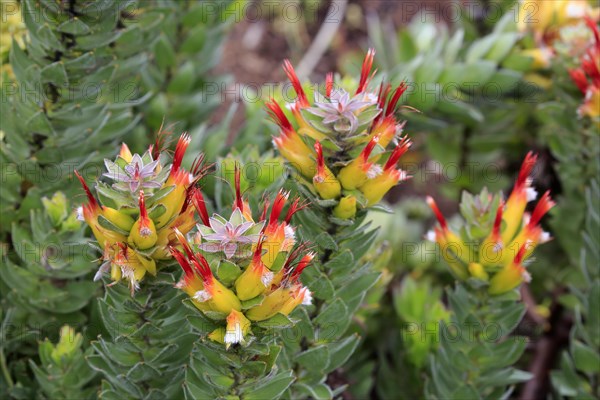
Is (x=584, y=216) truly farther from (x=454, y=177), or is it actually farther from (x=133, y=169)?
(x=133, y=169)

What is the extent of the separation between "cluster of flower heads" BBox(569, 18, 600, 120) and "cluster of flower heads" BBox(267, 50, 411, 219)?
2.77ft

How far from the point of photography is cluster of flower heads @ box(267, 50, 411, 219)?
1.50 meters

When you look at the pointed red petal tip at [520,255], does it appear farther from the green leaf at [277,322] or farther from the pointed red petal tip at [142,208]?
the pointed red petal tip at [142,208]

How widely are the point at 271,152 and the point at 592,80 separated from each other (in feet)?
3.36

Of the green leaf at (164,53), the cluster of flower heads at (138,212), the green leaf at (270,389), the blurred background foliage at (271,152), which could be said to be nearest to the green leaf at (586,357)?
the blurred background foliage at (271,152)

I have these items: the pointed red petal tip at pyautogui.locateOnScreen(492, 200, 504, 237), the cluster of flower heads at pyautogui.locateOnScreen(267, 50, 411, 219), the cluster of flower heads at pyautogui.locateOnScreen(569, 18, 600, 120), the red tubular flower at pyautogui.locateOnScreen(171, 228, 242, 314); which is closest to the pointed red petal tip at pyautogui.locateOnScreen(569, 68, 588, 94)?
the cluster of flower heads at pyautogui.locateOnScreen(569, 18, 600, 120)

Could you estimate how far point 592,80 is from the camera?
2270 millimetres

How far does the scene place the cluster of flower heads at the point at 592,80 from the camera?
215 centimetres

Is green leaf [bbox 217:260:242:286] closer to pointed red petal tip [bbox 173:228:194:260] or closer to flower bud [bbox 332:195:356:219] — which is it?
pointed red petal tip [bbox 173:228:194:260]

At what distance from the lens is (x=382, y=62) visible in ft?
9.85

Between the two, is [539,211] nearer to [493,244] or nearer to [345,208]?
[493,244]

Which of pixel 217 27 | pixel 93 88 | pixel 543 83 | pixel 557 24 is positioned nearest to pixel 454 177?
pixel 543 83

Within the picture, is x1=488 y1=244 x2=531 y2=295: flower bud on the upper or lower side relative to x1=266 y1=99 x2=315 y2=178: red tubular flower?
lower

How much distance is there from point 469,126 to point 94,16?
160 cm
